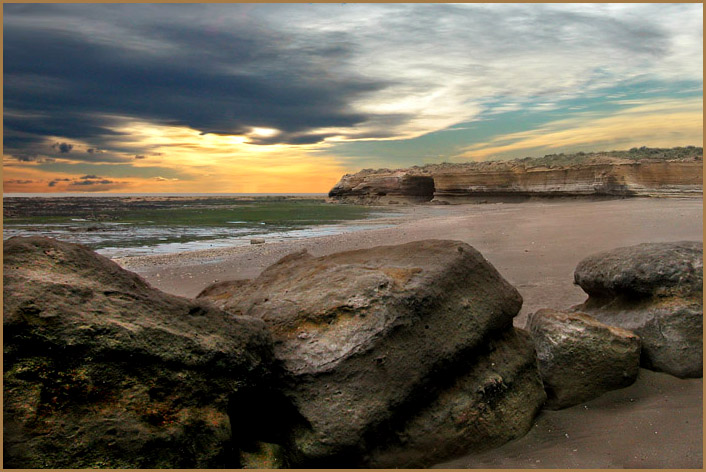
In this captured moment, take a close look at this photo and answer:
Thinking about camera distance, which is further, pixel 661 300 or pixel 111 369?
pixel 661 300

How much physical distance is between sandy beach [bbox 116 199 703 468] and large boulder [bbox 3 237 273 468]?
167 cm

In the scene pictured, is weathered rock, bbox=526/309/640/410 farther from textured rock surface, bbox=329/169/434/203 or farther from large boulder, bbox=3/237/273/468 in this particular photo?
textured rock surface, bbox=329/169/434/203

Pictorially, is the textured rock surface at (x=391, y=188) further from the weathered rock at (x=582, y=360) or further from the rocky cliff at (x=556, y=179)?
the weathered rock at (x=582, y=360)

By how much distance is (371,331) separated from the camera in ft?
12.1

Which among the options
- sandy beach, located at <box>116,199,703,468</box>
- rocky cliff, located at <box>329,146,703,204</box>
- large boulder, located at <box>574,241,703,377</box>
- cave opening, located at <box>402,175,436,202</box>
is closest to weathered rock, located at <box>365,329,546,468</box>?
sandy beach, located at <box>116,199,703,468</box>

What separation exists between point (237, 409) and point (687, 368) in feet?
12.9

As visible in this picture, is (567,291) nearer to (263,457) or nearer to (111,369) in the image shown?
(263,457)

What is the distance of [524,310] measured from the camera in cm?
726

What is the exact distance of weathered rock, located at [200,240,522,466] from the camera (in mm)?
3555

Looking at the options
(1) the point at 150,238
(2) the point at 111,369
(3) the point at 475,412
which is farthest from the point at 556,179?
(2) the point at 111,369

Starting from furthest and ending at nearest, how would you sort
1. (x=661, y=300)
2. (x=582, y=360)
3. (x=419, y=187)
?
(x=419, y=187), (x=661, y=300), (x=582, y=360)

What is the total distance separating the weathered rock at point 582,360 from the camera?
4.54m

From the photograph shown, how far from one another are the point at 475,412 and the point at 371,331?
101 cm

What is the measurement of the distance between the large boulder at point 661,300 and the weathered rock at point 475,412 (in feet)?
4.53
